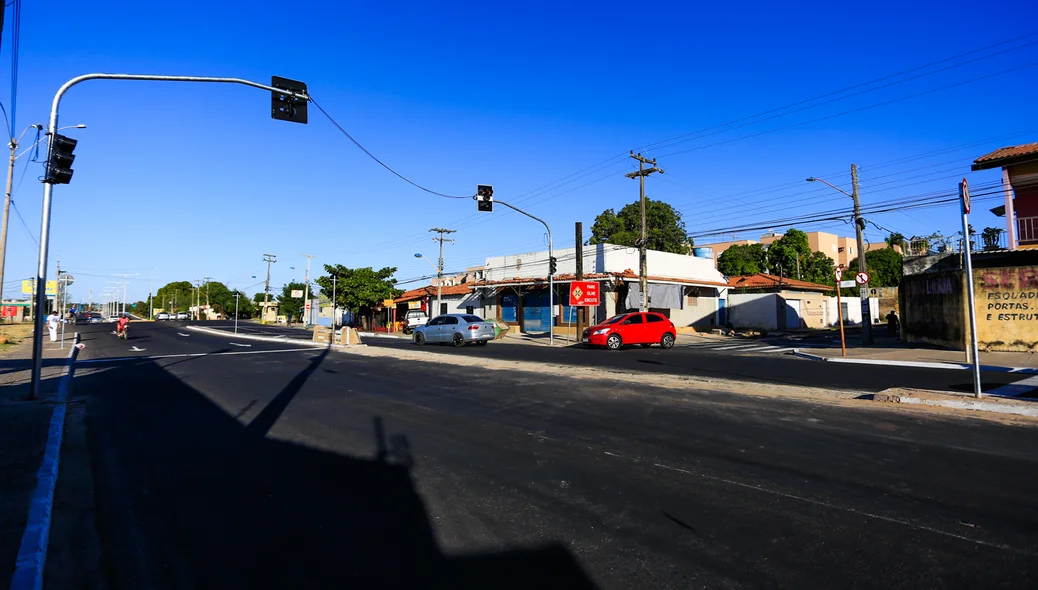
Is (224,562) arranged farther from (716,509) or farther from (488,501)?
(716,509)

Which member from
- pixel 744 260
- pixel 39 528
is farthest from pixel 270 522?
pixel 744 260

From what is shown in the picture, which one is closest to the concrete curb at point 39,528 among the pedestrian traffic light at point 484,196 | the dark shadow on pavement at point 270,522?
the dark shadow on pavement at point 270,522

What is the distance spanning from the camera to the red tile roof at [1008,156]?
886 inches

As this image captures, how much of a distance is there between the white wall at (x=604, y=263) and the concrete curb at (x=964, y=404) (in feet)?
87.1

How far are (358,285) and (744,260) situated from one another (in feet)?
155

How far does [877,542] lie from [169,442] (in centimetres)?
822

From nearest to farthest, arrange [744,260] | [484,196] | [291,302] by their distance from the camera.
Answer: [484,196]
[744,260]
[291,302]

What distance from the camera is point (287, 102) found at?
36.9 feet

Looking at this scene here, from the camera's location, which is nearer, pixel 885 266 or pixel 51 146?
pixel 51 146

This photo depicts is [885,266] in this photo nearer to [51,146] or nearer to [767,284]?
[767,284]

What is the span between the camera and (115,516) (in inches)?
190

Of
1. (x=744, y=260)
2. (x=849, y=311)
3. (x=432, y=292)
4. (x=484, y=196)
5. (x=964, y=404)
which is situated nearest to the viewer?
(x=964, y=404)

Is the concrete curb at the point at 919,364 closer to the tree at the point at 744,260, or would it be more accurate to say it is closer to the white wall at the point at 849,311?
the white wall at the point at 849,311

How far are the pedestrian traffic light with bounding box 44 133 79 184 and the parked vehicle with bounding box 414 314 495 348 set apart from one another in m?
18.9
